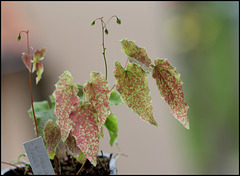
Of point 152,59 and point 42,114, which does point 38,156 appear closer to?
point 42,114

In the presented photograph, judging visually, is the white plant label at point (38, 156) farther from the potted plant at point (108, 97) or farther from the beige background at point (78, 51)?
the beige background at point (78, 51)

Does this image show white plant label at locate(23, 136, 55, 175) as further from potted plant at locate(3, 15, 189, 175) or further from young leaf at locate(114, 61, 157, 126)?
young leaf at locate(114, 61, 157, 126)

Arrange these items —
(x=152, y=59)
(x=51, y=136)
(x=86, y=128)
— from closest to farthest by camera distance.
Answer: (x=86, y=128) → (x=51, y=136) → (x=152, y=59)

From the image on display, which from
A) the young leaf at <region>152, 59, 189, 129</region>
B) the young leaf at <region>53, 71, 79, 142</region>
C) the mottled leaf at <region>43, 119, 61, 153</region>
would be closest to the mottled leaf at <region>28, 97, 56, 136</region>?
the mottled leaf at <region>43, 119, 61, 153</region>

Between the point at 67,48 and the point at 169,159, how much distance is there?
3.03ft

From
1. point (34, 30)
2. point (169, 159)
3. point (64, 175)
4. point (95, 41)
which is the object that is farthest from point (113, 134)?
point (169, 159)

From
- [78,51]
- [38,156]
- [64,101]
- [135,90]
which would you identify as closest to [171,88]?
[135,90]

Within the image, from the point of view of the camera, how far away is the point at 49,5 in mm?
1501

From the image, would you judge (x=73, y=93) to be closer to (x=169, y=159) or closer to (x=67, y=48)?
(x=67, y=48)

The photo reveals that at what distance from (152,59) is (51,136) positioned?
3.81 ft

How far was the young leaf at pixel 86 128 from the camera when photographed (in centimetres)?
43

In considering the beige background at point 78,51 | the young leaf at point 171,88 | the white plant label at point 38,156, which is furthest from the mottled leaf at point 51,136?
the beige background at point 78,51

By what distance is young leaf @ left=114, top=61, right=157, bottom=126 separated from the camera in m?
0.45

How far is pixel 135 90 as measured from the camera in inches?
18.3
